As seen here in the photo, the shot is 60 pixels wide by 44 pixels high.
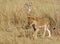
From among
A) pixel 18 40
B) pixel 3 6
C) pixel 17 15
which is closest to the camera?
pixel 18 40

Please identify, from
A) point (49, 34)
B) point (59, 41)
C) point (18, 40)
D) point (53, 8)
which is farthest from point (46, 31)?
point (53, 8)

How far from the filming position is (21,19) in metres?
11.2

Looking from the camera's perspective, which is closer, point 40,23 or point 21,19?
point 40,23

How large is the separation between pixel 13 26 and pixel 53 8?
3114 millimetres

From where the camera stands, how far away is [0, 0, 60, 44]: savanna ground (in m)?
9.14

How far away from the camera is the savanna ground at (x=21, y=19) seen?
914cm

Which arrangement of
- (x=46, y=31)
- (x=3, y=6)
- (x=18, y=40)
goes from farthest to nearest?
(x=3, y=6), (x=46, y=31), (x=18, y=40)

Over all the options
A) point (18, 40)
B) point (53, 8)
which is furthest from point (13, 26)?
point (53, 8)

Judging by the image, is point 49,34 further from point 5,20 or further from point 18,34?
point 5,20

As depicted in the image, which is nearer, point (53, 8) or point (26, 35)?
point (26, 35)

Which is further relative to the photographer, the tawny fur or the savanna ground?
the tawny fur

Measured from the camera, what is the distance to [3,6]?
41.8 feet

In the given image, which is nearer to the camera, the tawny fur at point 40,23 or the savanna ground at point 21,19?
the savanna ground at point 21,19

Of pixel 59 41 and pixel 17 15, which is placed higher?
pixel 17 15
